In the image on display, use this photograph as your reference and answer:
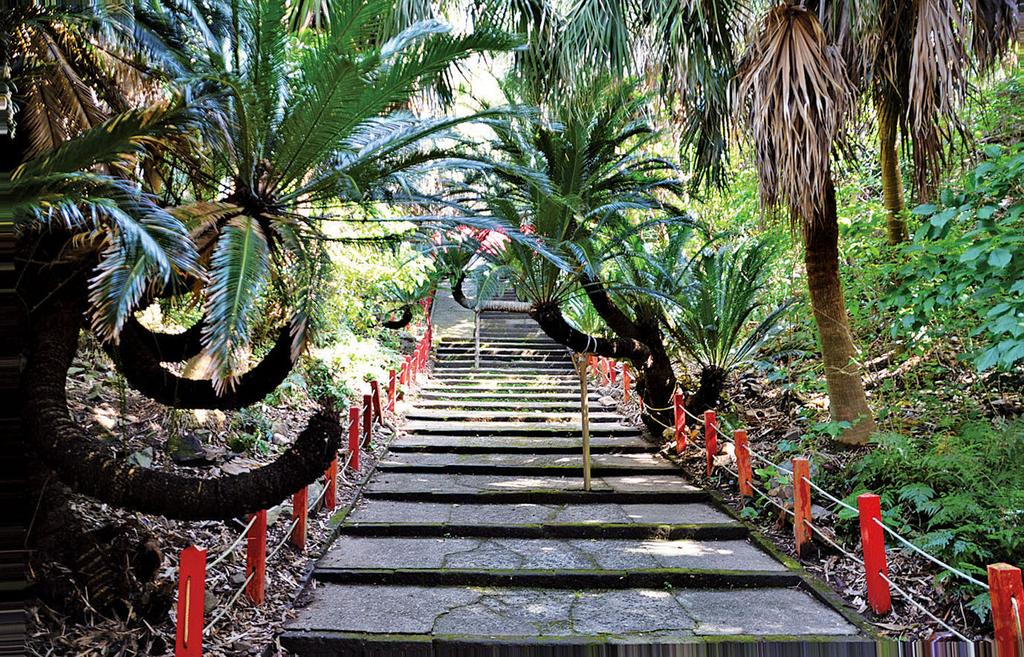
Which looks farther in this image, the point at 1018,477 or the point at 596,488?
the point at 596,488

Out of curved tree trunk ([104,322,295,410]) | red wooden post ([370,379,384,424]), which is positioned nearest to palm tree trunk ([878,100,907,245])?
curved tree trunk ([104,322,295,410])

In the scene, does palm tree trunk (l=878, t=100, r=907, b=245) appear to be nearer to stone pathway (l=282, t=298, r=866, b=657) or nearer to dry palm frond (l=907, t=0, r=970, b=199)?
dry palm frond (l=907, t=0, r=970, b=199)

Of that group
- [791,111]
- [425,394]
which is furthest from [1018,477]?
[425,394]

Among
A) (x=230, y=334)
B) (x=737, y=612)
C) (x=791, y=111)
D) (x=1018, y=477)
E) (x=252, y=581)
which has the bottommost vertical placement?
(x=737, y=612)

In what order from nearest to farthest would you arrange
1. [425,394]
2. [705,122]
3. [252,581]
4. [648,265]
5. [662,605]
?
[252,581], [662,605], [705,122], [648,265], [425,394]

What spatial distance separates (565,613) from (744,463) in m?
2.62

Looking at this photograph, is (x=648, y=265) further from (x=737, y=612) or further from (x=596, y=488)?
(x=737, y=612)

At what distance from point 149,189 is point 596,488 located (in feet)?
16.0

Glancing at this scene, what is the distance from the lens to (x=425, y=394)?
11570 millimetres

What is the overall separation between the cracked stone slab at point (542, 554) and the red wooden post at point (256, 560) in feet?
2.61

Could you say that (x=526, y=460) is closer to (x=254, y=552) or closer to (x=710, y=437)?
(x=710, y=437)

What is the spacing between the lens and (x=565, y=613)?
4223mm

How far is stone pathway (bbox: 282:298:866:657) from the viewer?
12.8 ft

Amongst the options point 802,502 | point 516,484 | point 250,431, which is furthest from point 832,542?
point 250,431
